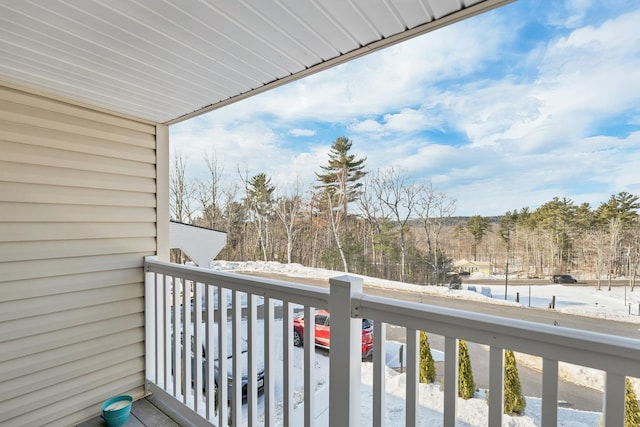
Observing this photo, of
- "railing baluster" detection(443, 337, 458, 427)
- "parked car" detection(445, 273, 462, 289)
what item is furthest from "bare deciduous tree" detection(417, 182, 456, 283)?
"railing baluster" detection(443, 337, 458, 427)

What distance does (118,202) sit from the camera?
2258 mm

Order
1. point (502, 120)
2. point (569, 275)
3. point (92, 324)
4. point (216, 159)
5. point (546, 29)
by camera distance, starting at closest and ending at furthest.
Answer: point (92, 324), point (569, 275), point (546, 29), point (502, 120), point (216, 159)

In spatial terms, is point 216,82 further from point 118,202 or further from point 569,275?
point 569,275

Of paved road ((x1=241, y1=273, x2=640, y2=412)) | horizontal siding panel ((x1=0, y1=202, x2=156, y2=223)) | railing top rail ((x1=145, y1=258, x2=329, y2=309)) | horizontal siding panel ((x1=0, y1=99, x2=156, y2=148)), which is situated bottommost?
paved road ((x1=241, y1=273, x2=640, y2=412))

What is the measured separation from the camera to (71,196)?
203 centimetres

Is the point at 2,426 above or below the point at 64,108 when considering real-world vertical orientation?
below

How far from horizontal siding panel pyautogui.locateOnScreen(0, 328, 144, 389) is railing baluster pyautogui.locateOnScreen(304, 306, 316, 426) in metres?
1.68

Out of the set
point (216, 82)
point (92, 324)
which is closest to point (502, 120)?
point (216, 82)

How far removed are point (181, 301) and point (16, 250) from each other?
3.25 feet

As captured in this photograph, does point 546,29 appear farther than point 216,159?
No

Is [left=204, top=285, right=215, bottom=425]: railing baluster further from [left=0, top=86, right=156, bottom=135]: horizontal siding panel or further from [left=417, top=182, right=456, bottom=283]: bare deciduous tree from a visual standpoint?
[left=417, top=182, right=456, bottom=283]: bare deciduous tree

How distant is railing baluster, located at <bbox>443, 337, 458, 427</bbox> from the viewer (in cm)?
100

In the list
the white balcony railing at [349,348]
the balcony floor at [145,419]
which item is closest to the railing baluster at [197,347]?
the white balcony railing at [349,348]

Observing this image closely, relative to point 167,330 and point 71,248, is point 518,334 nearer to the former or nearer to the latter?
point 167,330
